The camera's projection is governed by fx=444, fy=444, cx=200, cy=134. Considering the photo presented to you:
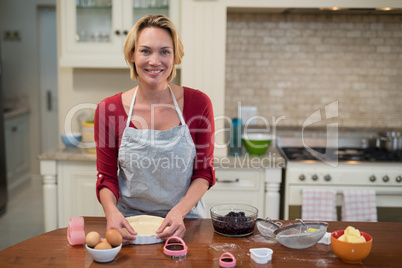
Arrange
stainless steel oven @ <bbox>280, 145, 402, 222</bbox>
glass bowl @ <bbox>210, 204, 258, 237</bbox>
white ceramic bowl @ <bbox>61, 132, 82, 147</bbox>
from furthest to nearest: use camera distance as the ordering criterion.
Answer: white ceramic bowl @ <bbox>61, 132, 82, 147</bbox>, stainless steel oven @ <bbox>280, 145, 402, 222</bbox>, glass bowl @ <bbox>210, 204, 258, 237</bbox>

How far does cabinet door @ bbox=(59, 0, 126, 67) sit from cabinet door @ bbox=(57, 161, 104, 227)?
2.62ft

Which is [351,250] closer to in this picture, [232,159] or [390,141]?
[232,159]

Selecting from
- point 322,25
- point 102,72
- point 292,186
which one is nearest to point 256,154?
point 292,186

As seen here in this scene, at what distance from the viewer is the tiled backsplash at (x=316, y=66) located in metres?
3.68

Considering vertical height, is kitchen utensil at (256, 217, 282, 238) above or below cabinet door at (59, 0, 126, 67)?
below

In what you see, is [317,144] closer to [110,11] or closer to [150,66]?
[110,11]

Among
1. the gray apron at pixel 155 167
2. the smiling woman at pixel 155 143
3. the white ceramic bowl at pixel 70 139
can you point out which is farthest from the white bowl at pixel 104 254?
the white ceramic bowl at pixel 70 139

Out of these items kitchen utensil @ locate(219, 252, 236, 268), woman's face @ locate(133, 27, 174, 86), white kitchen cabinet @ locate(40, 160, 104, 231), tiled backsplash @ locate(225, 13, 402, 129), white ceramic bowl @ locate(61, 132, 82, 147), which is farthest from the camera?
tiled backsplash @ locate(225, 13, 402, 129)

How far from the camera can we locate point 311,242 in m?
1.64

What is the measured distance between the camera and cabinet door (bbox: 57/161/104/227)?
3328mm

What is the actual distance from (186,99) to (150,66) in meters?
0.29

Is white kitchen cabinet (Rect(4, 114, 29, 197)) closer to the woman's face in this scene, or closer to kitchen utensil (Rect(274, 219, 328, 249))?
the woman's face

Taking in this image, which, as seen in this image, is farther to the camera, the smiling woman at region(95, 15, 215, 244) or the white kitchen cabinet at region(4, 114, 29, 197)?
the white kitchen cabinet at region(4, 114, 29, 197)

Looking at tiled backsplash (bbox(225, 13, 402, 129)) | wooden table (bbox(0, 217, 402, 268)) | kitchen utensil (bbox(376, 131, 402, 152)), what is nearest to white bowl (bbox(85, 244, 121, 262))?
wooden table (bbox(0, 217, 402, 268))
